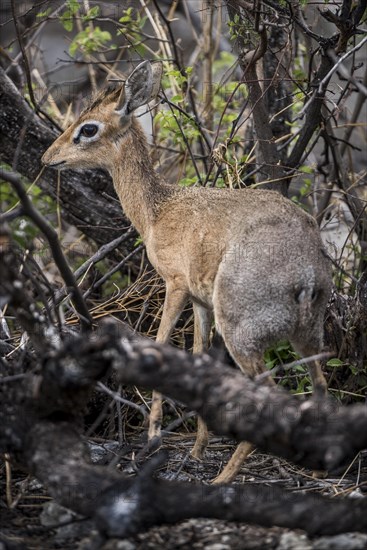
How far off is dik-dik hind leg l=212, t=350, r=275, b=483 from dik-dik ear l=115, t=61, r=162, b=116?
205 centimetres

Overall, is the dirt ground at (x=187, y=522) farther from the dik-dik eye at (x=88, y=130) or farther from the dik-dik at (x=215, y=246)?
the dik-dik eye at (x=88, y=130)

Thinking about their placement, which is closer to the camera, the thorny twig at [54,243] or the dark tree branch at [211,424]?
the dark tree branch at [211,424]

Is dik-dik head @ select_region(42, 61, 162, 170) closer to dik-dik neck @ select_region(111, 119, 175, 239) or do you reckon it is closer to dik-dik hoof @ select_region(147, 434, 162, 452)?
dik-dik neck @ select_region(111, 119, 175, 239)

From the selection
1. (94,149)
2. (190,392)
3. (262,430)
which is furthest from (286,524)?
(94,149)

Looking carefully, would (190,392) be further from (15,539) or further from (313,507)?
(15,539)

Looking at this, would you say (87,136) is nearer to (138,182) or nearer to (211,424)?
(138,182)

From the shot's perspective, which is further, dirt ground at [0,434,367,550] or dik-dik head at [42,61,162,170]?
dik-dik head at [42,61,162,170]

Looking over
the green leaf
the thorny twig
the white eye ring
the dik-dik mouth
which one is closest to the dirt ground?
the thorny twig

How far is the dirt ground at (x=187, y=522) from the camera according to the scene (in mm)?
3904

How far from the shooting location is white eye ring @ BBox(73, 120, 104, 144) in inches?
239

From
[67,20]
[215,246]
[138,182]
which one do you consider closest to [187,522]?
[215,246]

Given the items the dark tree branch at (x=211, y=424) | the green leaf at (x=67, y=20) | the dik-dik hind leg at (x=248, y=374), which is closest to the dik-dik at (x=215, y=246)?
the dik-dik hind leg at (x=248, y=374)

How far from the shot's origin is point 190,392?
372cm

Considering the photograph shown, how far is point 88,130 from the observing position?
240 inches
